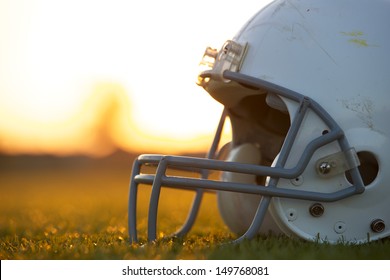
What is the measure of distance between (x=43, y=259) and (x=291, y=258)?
43.1 inches

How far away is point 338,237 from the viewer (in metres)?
3.46

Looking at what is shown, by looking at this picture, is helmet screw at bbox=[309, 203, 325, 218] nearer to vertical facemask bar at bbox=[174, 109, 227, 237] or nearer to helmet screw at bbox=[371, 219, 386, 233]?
helmet screw at bbox=[371, 219, 386, 233]

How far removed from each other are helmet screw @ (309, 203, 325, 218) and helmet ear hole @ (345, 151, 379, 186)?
0.24 m

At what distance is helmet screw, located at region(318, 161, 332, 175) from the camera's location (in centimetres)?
340

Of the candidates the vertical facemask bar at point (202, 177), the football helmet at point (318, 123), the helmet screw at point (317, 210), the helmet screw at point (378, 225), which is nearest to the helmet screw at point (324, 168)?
the football helmet at point (318, 123)

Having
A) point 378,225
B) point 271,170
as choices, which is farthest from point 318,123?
point 378,225

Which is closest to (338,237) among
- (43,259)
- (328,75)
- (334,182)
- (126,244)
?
(334,182)

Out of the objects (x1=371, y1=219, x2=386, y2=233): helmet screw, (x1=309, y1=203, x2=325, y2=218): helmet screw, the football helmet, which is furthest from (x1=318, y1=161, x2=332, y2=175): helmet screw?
(x1=371, y1=219, x2=386, y2=233): helmet screw

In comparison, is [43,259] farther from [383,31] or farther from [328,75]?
[383,31]

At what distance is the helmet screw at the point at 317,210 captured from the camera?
135 inches

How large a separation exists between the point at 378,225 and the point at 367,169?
0.29 meters

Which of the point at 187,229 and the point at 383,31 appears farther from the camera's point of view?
the point at 187,229

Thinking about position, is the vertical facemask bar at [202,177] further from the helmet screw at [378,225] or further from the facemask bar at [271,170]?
the helmet screw at [378,225]

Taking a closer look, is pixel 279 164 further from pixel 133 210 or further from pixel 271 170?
pixel 133 210
